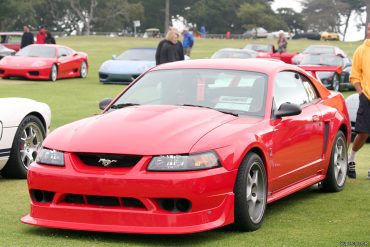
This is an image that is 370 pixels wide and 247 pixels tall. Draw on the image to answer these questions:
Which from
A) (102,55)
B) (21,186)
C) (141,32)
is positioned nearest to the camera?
(21,186)

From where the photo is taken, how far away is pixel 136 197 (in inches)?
237

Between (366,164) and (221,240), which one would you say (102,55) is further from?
(221,240)

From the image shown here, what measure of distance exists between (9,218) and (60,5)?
11253cm

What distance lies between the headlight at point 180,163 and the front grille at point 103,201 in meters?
0.28

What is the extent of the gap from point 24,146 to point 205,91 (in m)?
2.59

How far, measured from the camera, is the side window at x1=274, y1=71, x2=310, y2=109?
762 cm

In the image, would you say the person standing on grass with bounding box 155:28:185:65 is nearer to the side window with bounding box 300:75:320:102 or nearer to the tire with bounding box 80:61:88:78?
the side window with bounding box 300:75:320:102

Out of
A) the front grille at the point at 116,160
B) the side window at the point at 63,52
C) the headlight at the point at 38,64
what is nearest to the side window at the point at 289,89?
the front grille at the point at 116,160

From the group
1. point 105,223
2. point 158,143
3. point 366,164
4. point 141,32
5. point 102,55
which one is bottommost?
point 141,32

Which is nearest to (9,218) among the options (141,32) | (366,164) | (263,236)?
(263,236)

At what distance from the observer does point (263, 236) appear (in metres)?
6.41

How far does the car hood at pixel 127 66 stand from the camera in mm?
27188

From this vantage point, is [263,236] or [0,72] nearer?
[263,236]

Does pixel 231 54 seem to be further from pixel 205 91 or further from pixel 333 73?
pixel 205 91
